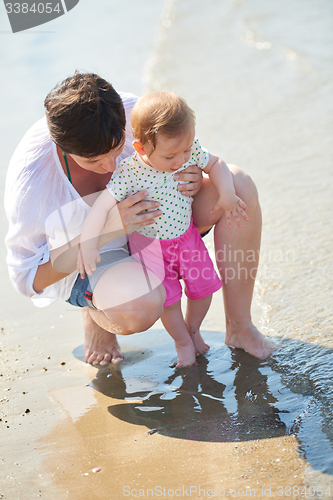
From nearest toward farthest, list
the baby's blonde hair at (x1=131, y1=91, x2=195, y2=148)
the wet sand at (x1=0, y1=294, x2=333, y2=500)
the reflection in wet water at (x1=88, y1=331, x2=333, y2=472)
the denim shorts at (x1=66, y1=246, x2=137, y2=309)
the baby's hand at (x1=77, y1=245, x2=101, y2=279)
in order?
the wet sand at (x1=0, y1=294, x2=333, y2=500) → the reflection in wet water at (x1=88, y1=331, x2=333, y2=472) → the baby's blonde hair at (x1=131, y1=91, x2=195, y2=148) → the baby's hand at (x1=77, y1=245, x2=101, y2=279) → the denim shorts at (x1=66, y1=246, x2=137, y2=309)

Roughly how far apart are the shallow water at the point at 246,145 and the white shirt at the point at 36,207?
Answer: 1.93ft

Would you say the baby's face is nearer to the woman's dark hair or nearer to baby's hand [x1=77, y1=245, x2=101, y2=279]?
the woman's dark hair

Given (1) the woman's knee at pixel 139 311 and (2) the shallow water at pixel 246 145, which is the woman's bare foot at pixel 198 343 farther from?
(1) the woman's knee at pixel 139 311

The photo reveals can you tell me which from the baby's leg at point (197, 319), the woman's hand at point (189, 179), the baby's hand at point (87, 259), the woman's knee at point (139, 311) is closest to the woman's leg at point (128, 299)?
the woman's knee at point (139, 311)

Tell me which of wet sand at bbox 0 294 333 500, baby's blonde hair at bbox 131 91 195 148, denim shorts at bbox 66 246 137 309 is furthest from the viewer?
denim shorts at bbox 66 246 137 309

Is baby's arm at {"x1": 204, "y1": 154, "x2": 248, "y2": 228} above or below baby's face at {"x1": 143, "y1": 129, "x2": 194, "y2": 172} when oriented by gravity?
below

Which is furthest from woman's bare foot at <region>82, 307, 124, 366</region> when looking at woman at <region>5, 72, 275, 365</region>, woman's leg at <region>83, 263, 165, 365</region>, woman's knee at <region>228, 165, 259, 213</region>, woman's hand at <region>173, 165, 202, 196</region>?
woman's knee at <region>228, 165, 259, 213</region>

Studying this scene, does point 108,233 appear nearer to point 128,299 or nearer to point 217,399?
point 128,299

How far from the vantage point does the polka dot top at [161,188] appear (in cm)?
208

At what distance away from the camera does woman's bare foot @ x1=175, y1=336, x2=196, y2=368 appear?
2.20m

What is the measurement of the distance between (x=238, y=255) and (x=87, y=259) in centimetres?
64

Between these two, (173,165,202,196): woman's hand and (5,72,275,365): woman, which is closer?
(5,72,275,365): woman

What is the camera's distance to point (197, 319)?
230 cm

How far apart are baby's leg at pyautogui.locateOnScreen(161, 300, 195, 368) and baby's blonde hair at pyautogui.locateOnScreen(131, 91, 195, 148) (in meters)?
0.70
